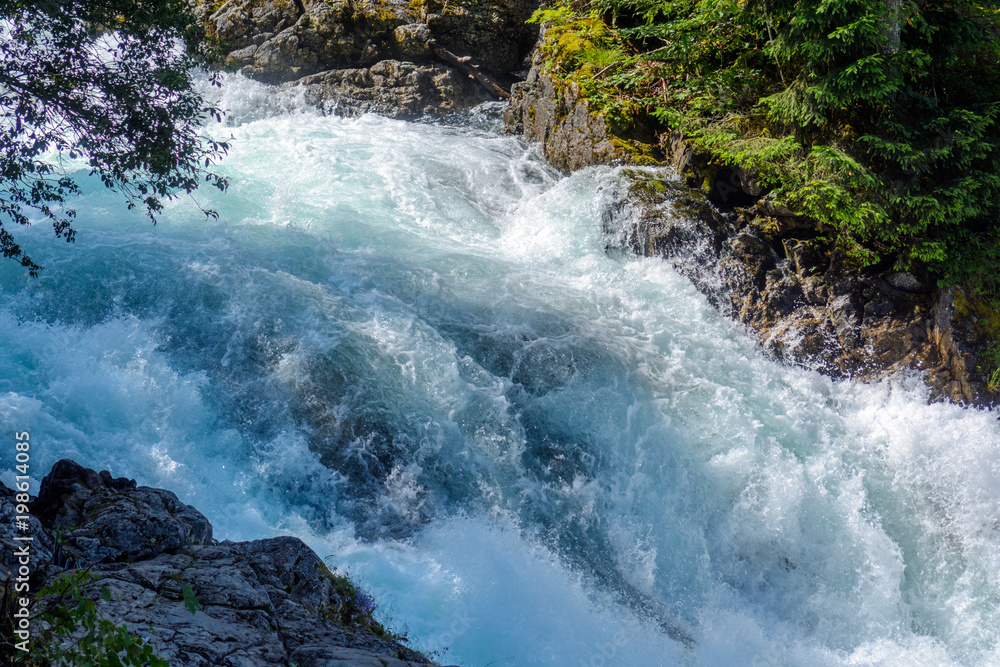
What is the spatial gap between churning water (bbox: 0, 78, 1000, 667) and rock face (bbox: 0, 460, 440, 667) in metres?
1.00

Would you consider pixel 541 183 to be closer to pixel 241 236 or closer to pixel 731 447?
pixel 241 236

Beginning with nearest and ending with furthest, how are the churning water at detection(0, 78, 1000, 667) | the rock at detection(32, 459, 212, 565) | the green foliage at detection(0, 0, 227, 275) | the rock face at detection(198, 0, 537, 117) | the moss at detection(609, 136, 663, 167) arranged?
the rock at detection(32, 459, 212, 565)
the green foliage at detection(0, 0, 227, 275)
the churning water at detection(0, 78, 1000, 667)
the moss at detection(609, 136, 663, 167)
the rock face at detection(198, 0, 537, 117)

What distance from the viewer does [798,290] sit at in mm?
9367

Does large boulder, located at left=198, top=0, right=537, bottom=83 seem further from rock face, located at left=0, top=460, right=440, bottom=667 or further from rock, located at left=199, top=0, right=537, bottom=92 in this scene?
rock face, located at left=0, top=460, right=440, bottom=667

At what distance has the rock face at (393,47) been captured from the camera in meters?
15.9

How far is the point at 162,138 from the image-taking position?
5934mm

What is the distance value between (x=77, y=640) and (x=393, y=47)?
52.5ft

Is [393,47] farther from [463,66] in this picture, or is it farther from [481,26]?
[481,26]

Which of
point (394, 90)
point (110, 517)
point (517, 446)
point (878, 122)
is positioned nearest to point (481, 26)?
point (394, 90)

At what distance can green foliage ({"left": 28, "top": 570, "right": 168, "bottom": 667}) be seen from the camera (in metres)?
2.50

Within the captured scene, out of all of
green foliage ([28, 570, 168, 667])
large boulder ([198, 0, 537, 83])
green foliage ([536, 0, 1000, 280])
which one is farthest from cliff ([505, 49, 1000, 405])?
green foliage ([28, 570, 168, 667])

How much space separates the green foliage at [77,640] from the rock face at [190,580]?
0.99 feet

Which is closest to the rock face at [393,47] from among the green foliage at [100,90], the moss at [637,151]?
the moss at [637,151]

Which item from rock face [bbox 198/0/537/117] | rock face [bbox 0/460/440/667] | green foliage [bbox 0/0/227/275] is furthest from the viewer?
rock face [bbox 198/0/537/117]
